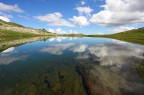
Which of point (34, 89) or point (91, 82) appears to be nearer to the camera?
point (34, 89)

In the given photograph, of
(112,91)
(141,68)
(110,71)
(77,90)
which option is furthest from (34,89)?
(141,68)

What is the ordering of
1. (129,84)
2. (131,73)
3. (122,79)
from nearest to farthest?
1. (129,84)
2. (122,79)
3. (131,73)

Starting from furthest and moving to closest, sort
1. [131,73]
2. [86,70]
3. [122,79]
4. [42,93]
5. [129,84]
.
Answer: [86,70]
[131,73]
[122,79]
[129,84]
[42,93]

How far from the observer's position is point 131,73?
90.3 ft

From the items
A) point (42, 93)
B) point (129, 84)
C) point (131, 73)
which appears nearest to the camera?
point (42, 93)

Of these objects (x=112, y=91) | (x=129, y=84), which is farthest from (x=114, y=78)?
(x=112, y=91)

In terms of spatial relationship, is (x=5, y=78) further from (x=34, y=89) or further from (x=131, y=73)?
(x=131, y=73)

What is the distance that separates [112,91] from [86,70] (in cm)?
1002

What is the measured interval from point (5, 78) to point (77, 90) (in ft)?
33.7

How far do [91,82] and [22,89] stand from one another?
8.29 m

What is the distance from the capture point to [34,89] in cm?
2048

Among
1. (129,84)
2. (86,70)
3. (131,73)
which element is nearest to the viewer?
(129,84)

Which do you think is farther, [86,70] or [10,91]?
[86,70]

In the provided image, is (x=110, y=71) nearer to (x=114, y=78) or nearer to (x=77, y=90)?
(x=114, y=78)
